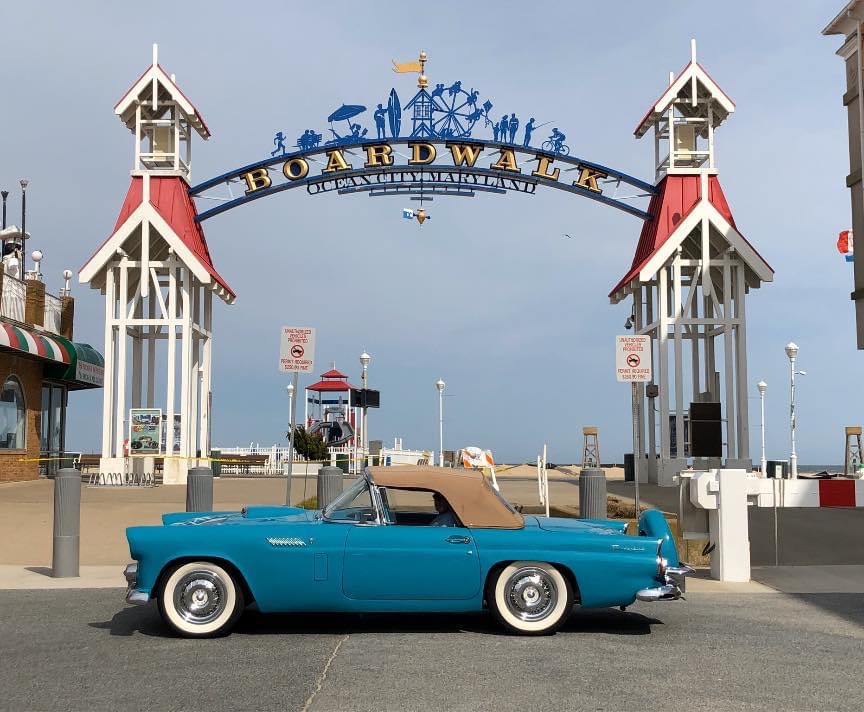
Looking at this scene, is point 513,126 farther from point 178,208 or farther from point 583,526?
point 583,526

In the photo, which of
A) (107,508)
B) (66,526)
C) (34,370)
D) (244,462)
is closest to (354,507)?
(66,526)

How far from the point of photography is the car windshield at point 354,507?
24.5ft

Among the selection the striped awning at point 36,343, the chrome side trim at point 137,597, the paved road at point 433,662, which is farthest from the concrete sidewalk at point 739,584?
the striped awning at point 36,343

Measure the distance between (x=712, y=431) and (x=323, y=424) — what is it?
2818cm

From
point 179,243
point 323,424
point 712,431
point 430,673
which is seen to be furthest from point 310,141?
point 430,673

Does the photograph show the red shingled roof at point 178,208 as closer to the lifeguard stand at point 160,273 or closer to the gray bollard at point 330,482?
the lifeguard stand at point 160,273

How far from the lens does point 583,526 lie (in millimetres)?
7828

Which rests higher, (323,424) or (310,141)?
(310,141)

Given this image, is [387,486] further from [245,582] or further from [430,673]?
[430,673]

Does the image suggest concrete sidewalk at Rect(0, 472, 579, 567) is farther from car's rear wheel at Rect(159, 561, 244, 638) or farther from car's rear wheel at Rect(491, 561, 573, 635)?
car's rear wheel at Rect(491, 561, 573, 635)

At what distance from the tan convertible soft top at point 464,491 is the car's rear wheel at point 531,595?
14.5 inches

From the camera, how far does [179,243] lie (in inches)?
1009

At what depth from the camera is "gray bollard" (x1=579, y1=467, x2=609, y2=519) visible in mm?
12719

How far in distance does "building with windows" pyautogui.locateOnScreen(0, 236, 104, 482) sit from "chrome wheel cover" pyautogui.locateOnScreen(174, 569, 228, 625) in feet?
61.5
